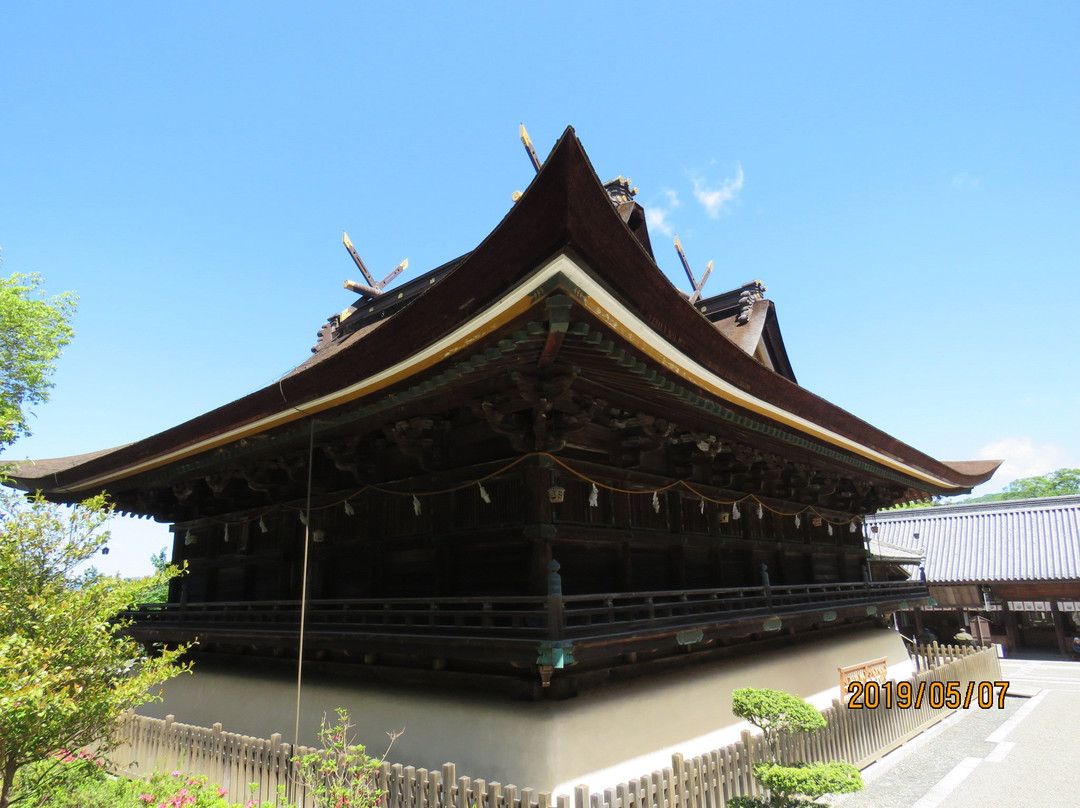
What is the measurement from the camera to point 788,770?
617 centimetres

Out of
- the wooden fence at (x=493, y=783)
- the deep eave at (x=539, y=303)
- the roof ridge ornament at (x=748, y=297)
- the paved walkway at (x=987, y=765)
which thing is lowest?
the paved walkway at (x=987, y=765)

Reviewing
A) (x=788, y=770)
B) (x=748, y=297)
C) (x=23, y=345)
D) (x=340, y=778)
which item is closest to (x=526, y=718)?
(x=340, y=778)

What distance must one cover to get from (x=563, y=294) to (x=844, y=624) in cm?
1307

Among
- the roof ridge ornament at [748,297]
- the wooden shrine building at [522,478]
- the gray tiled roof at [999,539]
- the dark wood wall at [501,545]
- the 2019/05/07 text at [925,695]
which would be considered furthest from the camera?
the gray tiled roof at [999,539]

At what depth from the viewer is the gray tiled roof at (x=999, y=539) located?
26745mm

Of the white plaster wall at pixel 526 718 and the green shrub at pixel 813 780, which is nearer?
the green shrub at pixel 813 780

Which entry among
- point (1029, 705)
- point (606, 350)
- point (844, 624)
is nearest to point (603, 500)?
point (606, 350)

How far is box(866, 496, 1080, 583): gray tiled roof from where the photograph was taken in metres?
26.7

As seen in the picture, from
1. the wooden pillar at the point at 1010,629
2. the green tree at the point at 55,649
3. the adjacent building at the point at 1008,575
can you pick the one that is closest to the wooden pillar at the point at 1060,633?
the adjacent building at the point at 1008,575

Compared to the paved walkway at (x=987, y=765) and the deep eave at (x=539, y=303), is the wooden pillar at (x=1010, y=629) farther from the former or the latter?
the deep eave at (x=539, y=303)

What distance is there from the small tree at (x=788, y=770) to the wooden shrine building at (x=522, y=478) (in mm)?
1154

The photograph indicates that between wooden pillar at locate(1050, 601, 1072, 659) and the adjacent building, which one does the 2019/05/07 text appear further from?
wooden pillar at locate(1050, 601, 1072, 659)

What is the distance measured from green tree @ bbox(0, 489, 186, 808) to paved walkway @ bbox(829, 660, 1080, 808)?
343 inches

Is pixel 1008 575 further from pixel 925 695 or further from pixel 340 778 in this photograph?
pixel 340 778
